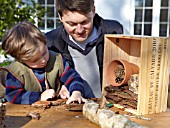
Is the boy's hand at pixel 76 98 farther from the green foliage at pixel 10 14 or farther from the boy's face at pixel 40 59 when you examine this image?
the green foliage at pixel 10 14

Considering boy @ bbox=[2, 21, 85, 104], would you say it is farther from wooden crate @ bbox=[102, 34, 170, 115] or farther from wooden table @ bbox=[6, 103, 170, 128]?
wooden crate @ bbox=[102, 34, 170, 115]

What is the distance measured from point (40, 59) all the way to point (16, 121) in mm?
382

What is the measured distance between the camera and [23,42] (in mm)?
1465

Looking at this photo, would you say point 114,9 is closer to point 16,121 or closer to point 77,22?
point 77,22

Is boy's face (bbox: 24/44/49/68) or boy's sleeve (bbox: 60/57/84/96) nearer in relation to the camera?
boy's face (bbox: 24/44/49/68)

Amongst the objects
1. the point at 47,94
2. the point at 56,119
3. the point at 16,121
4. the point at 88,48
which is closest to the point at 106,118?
the point at 56,119

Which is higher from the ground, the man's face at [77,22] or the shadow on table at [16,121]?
the man's face at [77,22]

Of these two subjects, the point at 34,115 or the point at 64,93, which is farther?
the point at 64,93

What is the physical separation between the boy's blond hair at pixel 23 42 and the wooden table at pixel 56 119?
256 millimetres

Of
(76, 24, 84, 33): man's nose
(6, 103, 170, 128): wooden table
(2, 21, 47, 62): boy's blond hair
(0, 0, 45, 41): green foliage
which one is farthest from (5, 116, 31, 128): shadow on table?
(0, 0, 45, 41): green foliage

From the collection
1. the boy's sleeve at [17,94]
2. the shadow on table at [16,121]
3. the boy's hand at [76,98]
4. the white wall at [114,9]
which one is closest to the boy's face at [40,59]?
the boy's sleeve at [17,94]

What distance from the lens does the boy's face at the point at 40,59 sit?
1474mm

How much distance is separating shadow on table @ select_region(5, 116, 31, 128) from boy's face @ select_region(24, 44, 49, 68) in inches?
12.6

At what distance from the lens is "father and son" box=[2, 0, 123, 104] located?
149 centimetres
